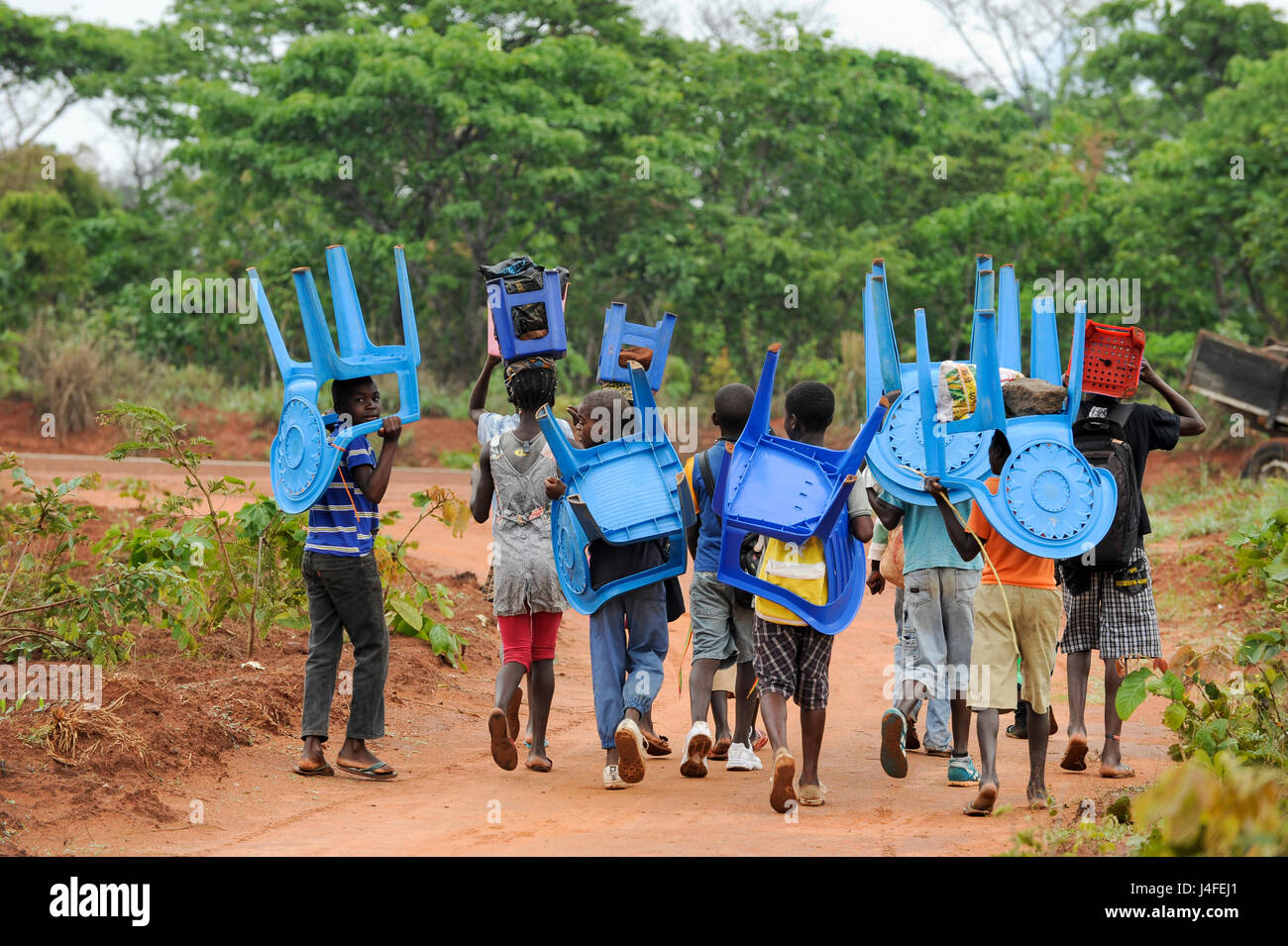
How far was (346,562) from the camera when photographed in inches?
232

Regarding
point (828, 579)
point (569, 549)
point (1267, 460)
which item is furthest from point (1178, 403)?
point (1267, 460)

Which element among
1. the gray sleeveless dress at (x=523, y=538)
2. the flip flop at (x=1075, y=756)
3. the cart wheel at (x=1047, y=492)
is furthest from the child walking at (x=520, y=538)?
the flip flop at (x=1075, y=756)

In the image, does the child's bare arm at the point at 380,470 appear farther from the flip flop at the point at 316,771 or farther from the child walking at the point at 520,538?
the flip flop at the point at 316,771

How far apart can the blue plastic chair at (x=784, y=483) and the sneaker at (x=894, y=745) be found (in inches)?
36.9

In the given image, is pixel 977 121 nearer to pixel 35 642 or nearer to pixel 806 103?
pixel 806 103

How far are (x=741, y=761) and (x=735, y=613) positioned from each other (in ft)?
2.32

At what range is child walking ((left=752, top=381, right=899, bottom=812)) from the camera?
220 inches

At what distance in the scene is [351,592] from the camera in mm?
5902

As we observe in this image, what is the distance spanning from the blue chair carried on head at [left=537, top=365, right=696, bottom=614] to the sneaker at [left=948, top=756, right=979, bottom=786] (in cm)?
158

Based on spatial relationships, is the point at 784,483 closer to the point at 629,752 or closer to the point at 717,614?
the point at 717,614

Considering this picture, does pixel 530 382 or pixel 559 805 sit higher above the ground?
pixel 530 382
